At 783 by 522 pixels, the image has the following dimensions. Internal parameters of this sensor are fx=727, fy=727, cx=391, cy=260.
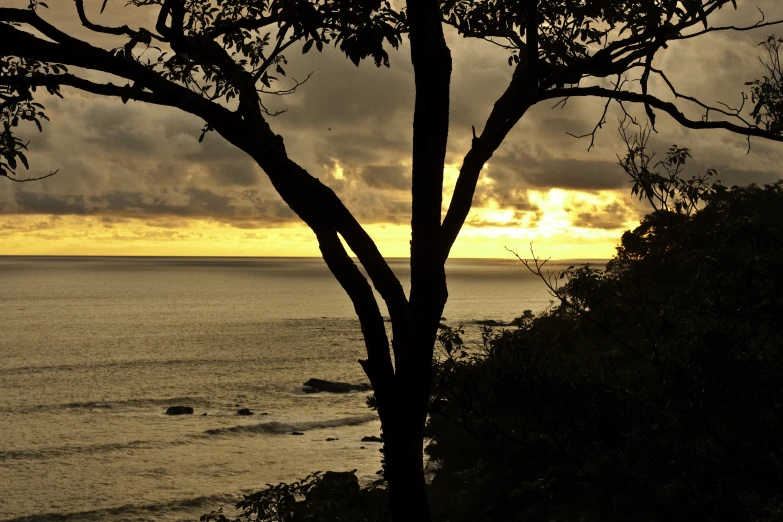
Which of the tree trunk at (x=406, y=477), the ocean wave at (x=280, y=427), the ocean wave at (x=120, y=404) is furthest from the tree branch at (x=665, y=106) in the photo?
the ocean wave at (x=120, y=404)

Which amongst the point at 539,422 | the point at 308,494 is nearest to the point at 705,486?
the point at 539,422

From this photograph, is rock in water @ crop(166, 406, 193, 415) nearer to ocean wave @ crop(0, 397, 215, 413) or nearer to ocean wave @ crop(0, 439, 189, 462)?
ocean wave @ crop(0, 397, 215, 413)

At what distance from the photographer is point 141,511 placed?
35812mm

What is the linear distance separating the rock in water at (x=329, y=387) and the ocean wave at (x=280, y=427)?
9953 mm

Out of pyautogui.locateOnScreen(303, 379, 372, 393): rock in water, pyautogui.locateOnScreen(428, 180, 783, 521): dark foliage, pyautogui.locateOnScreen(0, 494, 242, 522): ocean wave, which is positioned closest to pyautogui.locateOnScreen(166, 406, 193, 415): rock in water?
pyautogui.locateOnScreen(303, 379, 372, 393): rock in water

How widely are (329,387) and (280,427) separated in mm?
13107

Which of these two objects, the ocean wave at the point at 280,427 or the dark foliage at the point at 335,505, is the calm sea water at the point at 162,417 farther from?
the dark foliage at the point at 335,505

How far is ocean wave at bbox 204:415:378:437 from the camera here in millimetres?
50000

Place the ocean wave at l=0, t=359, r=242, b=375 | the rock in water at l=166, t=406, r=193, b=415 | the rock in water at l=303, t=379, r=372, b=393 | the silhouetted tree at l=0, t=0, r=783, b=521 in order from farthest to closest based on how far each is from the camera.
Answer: the ocean wave at l=0, t=359, r=242, b=375 → the rock in water at l=303, t=379, r=372, b=393 → the rock in water at l=166, t=406, r=193, b=415 → the silhouetted tree at l=0, t=0, r=783, b=521

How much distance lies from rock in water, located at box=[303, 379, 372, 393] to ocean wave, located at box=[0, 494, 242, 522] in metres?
26.1

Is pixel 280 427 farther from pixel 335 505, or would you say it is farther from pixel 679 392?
pixel 679 392

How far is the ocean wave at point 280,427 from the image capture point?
1969 inches

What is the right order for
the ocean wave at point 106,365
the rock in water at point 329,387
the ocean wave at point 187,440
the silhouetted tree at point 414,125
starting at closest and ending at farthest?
the silhouetted tree at point 414,125
the ocean wave at point 187,440
the rock in water at point 329,387
the ocean wave at point 106,365

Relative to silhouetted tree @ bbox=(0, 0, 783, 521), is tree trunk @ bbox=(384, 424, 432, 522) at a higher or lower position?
lower
